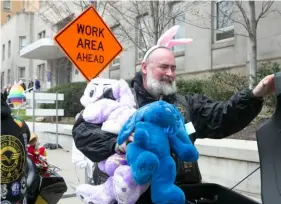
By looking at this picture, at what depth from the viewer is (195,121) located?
283 centimetres

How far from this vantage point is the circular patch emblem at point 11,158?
2477mm

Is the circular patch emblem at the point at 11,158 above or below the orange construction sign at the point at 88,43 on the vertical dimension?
below

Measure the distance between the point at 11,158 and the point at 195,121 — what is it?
133 cm

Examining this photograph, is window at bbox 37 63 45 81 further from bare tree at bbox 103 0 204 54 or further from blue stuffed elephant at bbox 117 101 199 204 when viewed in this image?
blue stuffed elephant at bbox 117 101 199 204

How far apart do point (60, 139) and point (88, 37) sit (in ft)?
25.9

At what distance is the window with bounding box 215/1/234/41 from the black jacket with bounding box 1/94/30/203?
1037 cm

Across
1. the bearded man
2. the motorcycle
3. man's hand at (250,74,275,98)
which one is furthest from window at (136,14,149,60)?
man's hand at (250,74,275,98)

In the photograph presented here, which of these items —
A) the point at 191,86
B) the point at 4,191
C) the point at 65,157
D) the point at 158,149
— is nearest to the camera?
the point at 158,149

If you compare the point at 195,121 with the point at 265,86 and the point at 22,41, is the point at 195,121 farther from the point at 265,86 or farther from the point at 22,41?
the point at 22,41

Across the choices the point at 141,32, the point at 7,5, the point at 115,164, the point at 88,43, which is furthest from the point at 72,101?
the point at 7,5

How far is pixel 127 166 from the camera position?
221 cm

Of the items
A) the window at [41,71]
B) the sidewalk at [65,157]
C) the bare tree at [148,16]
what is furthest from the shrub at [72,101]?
the window at [41,71]

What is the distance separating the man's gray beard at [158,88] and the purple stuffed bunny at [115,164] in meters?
0.17

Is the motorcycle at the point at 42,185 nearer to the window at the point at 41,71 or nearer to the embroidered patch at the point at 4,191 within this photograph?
the embroidered patch at the point at 4,191
